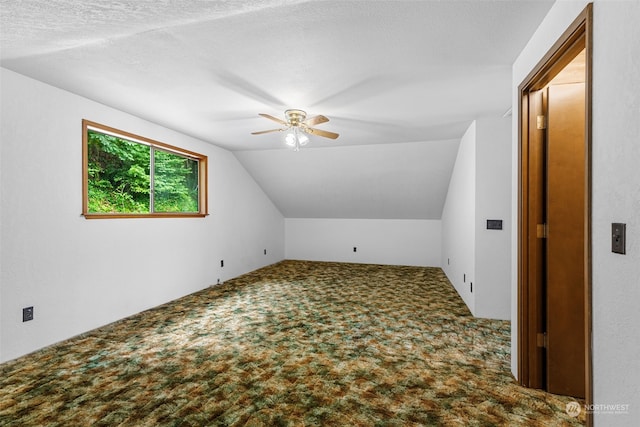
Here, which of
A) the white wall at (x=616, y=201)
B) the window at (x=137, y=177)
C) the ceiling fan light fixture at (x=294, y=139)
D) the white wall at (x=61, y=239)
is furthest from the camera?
the window at (x=137, y=177)

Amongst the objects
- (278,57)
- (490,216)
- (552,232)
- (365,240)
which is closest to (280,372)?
(552,232)

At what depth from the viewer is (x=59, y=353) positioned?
8.39 ft

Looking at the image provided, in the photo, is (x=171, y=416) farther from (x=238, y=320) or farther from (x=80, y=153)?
(x=80, y=153)

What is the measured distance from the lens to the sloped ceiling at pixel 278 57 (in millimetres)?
1665

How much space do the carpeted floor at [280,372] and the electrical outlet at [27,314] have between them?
300 mm

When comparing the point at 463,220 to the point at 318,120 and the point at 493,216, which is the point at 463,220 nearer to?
the point at 493,216

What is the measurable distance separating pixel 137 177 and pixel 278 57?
8.67 ft

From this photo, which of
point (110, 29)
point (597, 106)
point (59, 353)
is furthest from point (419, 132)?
point (59, 353)

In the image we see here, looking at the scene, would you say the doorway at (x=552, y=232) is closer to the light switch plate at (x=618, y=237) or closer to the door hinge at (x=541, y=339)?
the door hinge at (x=541, y=339)

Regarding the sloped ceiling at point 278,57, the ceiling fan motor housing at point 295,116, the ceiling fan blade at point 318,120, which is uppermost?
the sloped ceiling at point 278,57

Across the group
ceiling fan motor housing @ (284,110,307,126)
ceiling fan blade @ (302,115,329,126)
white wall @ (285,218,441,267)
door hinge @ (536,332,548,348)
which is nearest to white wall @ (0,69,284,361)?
ceiling fan motor housing @ (284,110,307,126)

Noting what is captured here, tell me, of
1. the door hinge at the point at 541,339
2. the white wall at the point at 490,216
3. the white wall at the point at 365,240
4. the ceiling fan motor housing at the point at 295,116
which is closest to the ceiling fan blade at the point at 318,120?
the ceiling fan motor housing at the point at 295,116

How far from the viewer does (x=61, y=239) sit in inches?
110

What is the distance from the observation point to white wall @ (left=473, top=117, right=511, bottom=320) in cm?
332
